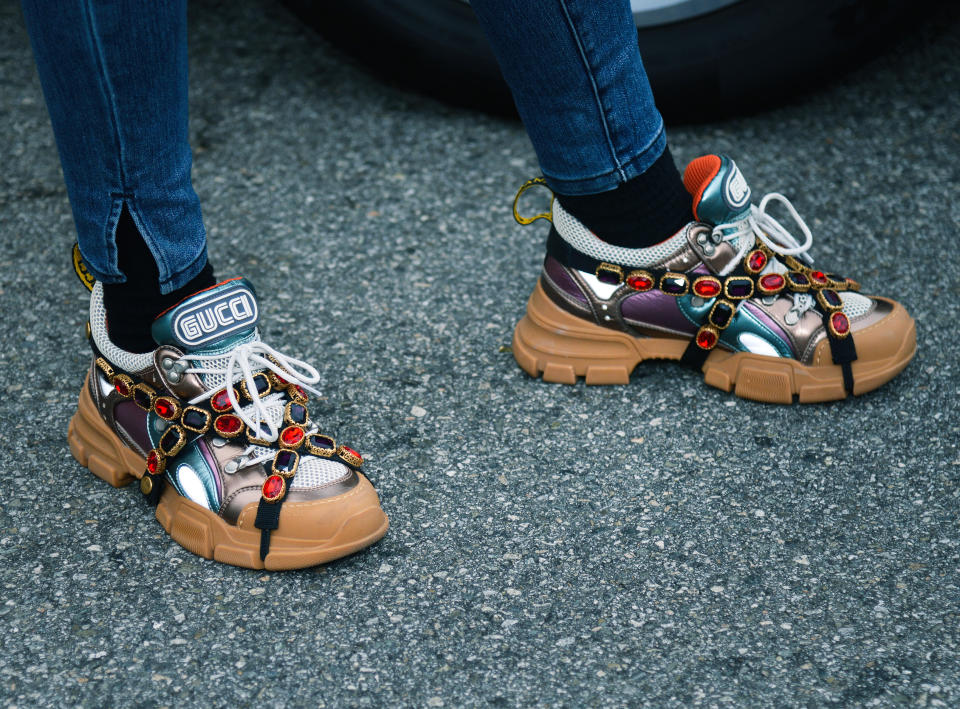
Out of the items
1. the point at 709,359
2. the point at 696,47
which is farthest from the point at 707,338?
the point at 696,47

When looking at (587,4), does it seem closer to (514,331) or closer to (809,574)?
(514,331)

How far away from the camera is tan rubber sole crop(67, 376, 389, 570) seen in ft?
3.90

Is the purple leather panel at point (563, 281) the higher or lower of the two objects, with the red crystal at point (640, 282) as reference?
lower

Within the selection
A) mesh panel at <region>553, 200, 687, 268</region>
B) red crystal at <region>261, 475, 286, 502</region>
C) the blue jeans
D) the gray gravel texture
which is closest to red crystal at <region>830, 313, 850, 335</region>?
the gray gravel texture

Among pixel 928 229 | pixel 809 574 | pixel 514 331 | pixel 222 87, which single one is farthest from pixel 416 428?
pixel 222 87

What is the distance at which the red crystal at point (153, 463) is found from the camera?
4.09 ft

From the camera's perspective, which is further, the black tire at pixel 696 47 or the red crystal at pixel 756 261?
the black tire at pixel 696 47

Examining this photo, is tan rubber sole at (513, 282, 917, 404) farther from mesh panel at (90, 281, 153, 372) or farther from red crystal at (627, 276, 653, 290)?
mesh panel at (90, 281, 153, 372)

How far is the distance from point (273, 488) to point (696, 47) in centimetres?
125

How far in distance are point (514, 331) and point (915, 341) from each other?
0.58 m

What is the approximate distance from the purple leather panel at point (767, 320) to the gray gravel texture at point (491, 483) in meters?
0.11

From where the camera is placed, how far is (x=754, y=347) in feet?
4.74

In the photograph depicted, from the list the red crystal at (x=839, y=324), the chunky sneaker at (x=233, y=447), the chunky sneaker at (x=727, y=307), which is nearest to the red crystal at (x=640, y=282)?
the chunky sneaker at (x=727, y=307)

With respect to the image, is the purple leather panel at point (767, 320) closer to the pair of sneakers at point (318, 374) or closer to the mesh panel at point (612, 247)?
the pair of sneakers at point (318, 374)
